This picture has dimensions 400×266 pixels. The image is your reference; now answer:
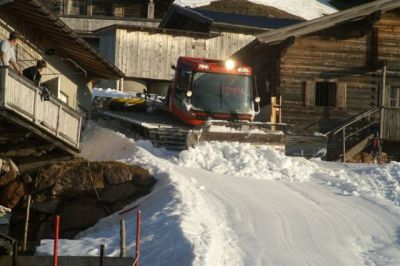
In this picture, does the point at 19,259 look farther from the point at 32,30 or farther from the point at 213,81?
the point at 213,81

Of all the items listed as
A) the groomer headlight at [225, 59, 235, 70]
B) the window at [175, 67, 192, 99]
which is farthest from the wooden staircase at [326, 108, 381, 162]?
the window at [175, 67, 192, 99]

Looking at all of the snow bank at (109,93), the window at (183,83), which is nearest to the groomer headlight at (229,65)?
the window at (183,83)

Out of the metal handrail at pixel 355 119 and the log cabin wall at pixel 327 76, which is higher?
the log cabin wall at pixel 327 76

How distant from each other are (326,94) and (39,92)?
1583 centimetres

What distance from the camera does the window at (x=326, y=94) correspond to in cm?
2769

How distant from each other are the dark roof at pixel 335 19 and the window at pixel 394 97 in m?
3.21

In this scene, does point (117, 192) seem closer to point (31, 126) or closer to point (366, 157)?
point (31, 126)

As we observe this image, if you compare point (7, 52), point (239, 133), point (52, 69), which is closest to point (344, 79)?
point (239, 133)

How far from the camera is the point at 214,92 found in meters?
22.5

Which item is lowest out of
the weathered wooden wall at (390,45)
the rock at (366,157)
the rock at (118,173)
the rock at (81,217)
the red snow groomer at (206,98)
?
the rock at (81,217)

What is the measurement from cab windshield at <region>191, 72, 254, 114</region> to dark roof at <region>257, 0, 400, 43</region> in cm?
380

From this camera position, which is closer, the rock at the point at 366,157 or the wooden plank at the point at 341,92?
the rock at the point at 366,157

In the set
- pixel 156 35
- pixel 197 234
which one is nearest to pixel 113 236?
pixel 197 234

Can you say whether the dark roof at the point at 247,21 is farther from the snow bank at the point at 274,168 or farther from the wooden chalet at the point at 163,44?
the snow bank at the point at 274,168
